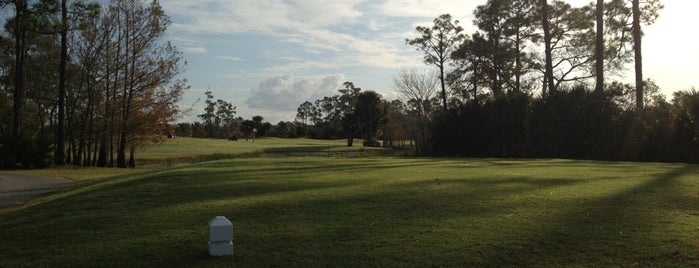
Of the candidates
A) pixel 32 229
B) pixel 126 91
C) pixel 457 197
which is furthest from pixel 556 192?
pixel 126 91

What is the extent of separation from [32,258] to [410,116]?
6663 centimetres

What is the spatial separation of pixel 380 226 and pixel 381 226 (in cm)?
1

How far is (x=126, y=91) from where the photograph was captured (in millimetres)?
40156

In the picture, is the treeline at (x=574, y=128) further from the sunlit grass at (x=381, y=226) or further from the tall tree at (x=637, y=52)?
the sunlit grass at (x=381, y=226)

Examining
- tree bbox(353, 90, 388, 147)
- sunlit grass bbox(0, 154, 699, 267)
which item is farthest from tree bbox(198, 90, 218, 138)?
sunlit grass bbox(0, 154, 699, 267)

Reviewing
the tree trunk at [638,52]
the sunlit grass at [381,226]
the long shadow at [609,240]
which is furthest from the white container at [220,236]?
the tree trunk at [638,52]

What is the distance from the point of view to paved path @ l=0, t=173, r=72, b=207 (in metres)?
16.3

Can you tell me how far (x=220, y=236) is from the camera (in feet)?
21.0

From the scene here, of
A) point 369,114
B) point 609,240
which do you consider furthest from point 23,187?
point 369,114

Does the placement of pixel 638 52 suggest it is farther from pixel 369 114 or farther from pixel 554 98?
pixel 369 114

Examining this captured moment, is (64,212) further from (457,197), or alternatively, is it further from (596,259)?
(596,259)

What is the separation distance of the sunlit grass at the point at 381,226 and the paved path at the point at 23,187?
497 centimetres

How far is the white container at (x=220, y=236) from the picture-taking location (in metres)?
6.35

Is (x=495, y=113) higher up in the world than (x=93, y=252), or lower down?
higher up
